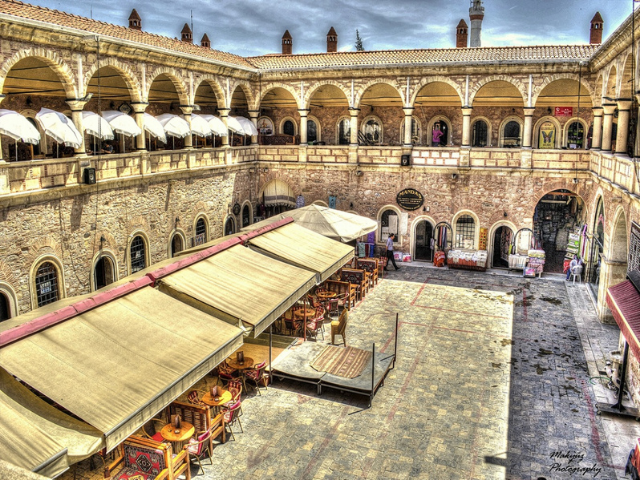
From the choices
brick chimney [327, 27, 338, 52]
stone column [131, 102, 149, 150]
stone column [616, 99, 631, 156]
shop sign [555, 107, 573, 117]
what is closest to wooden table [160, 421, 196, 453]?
stone column [131, 102, 149, 150]

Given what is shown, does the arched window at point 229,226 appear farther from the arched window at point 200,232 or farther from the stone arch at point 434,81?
the stone arch at point 434,81

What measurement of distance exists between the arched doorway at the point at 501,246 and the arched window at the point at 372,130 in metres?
7.36

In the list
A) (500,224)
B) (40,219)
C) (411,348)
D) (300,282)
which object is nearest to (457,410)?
(411,348)

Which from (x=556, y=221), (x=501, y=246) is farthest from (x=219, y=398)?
(x=556, y=221)

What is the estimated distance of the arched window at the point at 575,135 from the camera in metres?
24.8

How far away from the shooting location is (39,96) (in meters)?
18.2

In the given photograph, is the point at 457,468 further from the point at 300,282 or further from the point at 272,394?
the point at 300,282

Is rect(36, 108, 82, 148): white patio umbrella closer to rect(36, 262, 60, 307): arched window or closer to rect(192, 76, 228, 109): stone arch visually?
rect(36, 262, 60, 307): arched window

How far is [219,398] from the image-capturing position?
34.3 feet

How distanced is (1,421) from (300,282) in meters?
7.26

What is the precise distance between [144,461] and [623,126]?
1665 centimetres

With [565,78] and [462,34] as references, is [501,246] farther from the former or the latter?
[462,34]

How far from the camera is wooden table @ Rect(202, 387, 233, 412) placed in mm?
10313

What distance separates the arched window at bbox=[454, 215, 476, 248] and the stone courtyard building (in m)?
0.06
